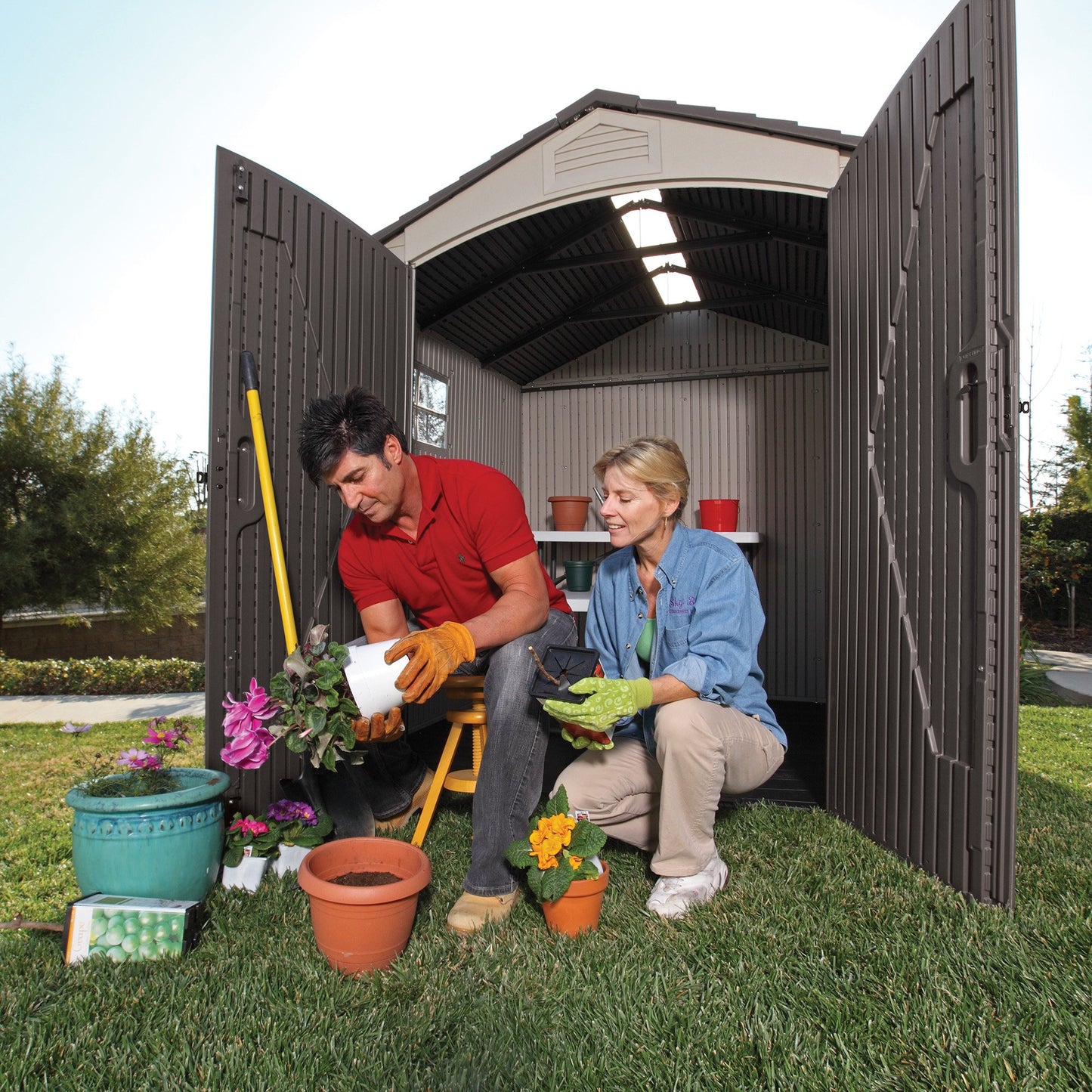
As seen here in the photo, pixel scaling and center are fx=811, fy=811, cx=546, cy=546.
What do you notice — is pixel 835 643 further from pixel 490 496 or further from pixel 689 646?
pixel 490 496

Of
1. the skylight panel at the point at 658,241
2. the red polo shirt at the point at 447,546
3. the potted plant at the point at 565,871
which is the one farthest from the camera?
the skylight panel at the point at 658,241

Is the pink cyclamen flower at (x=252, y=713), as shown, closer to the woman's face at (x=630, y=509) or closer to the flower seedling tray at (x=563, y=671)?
the flower seedling tray at (x=563, y=671)

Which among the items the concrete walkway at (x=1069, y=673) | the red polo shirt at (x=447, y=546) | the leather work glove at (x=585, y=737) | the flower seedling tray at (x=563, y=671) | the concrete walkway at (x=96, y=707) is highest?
the red polo shirt at (x=447, y=546)

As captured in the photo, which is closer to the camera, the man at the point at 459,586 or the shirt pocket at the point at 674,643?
the man at the point at 459,586

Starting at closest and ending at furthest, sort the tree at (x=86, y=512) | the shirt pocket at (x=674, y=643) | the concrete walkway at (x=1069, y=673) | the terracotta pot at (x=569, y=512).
→ the shirt pocket at (x=674, y=643) < the terracotta pot at (x=569, y=512) < the concrete walkway at (x=1069, y=673) < the tree at (x=86, y=512)

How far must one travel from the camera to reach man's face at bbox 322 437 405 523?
2207 millimetres

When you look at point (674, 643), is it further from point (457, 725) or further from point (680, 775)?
point (457, 725)

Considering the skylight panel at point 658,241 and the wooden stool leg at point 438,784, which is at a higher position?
the skylight panel at point 658,241

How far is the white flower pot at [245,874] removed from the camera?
2.14 metres

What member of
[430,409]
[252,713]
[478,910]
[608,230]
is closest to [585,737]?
[478,910]

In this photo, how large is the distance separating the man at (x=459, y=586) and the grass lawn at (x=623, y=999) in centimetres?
26

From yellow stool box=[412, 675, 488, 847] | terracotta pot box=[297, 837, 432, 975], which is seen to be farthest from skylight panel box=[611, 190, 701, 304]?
terracotta pot box=[297, 837, 432, 975]

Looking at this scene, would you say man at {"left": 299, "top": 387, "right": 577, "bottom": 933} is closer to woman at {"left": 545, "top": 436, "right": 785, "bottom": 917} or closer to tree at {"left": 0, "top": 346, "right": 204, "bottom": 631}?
woman at {"left": 545, "top": 436, "right": 785, "bottom": 917}

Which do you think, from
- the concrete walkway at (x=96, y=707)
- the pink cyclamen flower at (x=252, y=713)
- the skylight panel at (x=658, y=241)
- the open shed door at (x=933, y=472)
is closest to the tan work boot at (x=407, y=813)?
the pink cyclamen flower at (x=252, y=713)
